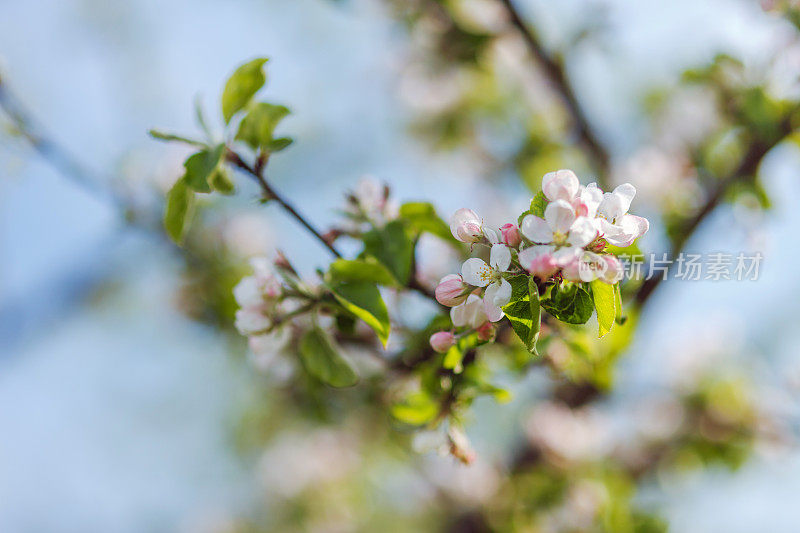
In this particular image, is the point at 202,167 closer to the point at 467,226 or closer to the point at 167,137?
the point at 167,137

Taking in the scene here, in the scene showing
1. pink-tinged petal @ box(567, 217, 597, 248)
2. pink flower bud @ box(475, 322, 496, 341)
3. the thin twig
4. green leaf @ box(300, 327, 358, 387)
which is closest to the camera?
pink-tinged petal @ box(567, 217, 597, 248)

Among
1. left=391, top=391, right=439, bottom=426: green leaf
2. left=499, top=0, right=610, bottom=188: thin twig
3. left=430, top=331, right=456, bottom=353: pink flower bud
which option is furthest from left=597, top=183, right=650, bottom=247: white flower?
left=499, top=0, right=610, bottom=188: thin twig

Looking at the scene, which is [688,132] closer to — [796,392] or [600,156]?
[600,156]

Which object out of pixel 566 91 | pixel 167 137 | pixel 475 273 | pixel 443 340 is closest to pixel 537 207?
pixel 475 273

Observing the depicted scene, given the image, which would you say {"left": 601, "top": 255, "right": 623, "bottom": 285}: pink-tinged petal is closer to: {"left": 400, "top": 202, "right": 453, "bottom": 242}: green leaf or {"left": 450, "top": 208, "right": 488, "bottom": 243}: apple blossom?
{"left": 450, "top": 208, "right": 488, "bottom": 243}: apple blossom

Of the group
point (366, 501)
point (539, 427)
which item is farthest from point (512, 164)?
point (366, 501)

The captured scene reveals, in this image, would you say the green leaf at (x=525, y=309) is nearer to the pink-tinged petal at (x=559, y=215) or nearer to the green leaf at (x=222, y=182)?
the pink-tinged petal at (x=559, y=215)

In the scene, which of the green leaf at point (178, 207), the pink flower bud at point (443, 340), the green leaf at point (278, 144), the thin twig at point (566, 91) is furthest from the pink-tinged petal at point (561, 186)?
the thin twig at point (566, 91)
